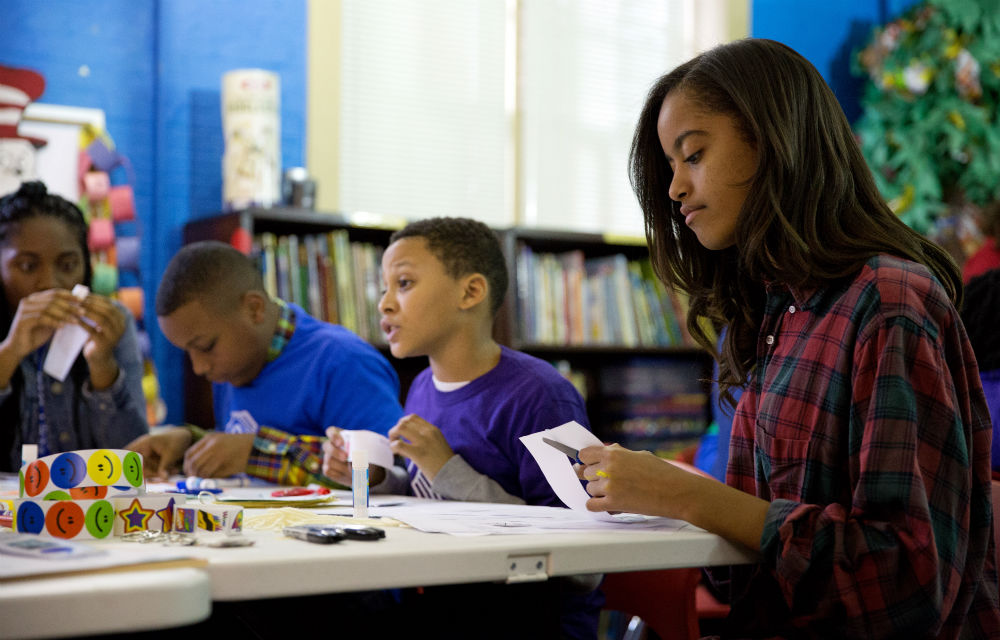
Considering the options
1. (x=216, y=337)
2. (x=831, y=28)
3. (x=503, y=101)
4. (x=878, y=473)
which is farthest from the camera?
(x=831, y=28)

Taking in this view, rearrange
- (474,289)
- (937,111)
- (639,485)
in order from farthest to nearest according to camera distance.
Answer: (937,111) → (474,289) → (639,485)

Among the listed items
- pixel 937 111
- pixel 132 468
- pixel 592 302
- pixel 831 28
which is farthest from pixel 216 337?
pixel 831 28

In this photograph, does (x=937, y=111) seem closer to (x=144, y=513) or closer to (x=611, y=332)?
(x=611, y=332)

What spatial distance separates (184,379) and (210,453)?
4.48ft

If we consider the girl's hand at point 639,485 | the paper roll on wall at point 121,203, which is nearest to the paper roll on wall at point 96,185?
the paper roll on wall at point 121,203

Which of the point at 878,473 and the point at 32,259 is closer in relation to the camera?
the point at 878,473

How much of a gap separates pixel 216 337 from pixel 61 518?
3.90 feet

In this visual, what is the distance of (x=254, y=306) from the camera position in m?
2.40

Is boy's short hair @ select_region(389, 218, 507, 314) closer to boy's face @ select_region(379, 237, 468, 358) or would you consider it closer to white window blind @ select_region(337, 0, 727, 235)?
boy's face @ select_region(379, 237, 468, 358)

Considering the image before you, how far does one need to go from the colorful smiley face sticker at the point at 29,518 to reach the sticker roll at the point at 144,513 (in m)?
0.08

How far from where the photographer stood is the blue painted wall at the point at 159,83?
3.25 metres

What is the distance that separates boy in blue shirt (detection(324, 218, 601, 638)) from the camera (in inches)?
71.5

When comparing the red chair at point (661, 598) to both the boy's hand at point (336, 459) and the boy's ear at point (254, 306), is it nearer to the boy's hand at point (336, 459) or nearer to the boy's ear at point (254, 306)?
the boy's hand at point (336, 459)

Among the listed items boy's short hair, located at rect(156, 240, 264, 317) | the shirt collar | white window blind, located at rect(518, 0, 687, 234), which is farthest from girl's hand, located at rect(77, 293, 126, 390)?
white window blind, located at rect(518, 0, 687, 234)
